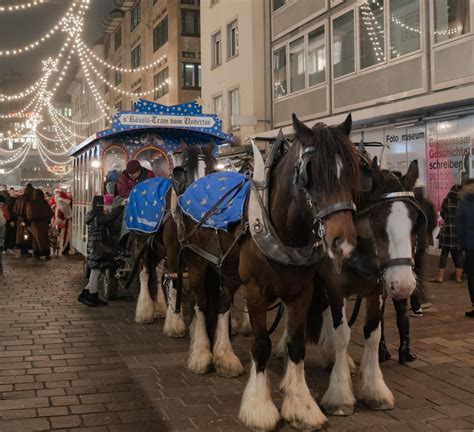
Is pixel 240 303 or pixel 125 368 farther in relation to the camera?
pixel 240 303

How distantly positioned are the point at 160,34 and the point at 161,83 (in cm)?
311

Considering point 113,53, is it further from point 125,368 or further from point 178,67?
point 125,368

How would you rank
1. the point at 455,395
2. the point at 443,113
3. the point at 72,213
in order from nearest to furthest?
the point at 455,395
the point at 443,113
the point at 72,213

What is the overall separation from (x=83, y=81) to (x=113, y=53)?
739 cm

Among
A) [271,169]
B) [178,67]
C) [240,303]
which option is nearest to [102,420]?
[271,169]

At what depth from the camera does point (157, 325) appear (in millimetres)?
7914

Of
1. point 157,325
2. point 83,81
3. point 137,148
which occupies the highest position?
point 83,81

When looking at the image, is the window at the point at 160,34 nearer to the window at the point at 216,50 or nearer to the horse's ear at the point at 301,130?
the window at the point at 216,50

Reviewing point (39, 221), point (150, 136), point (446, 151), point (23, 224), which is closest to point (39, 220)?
point (39, 221)

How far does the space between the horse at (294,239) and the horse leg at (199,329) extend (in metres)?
1.12

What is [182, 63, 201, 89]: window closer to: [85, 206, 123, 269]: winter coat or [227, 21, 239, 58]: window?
[227, 21, 239, 58]: window

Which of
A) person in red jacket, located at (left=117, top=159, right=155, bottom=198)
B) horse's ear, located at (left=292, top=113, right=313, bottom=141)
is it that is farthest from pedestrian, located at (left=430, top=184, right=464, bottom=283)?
horse's ear, located at (left=292, top=113, right=313, bottom=141)

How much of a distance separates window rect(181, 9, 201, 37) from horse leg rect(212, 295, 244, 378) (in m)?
31.2

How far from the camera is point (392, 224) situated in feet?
13.6
